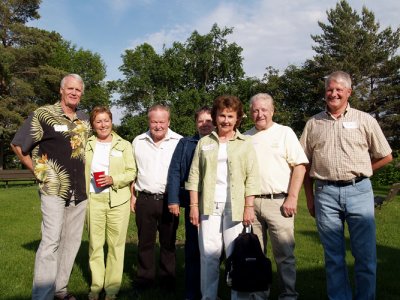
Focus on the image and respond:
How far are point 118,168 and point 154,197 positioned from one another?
1.86 feet

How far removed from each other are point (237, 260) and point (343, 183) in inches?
51.3

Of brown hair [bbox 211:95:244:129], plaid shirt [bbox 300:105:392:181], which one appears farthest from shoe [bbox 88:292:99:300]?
plaid shirt [bbox 300:105:392:181]

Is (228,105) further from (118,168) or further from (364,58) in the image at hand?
(364,58)

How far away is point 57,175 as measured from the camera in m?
4.54

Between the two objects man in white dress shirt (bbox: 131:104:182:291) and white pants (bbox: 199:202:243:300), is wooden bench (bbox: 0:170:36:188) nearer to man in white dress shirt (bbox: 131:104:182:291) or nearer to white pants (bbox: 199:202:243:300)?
man in white dress shirt (bbox: 131:104:182:291)

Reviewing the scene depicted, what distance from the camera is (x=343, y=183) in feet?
13.8

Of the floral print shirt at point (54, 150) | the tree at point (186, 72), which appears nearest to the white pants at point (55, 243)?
the floral print shirt at point (54, 150)

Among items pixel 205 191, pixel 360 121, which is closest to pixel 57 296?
pixel 205 191

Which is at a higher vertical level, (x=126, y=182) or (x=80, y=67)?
(x=80, y=67)

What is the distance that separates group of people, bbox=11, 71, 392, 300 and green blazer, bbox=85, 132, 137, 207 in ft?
0.04

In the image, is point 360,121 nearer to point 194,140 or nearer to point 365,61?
point 194,140

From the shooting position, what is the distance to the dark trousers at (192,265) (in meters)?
4.88

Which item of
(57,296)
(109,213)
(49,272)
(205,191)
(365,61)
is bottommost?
(57,296)

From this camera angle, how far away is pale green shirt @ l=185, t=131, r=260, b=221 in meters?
4.11
